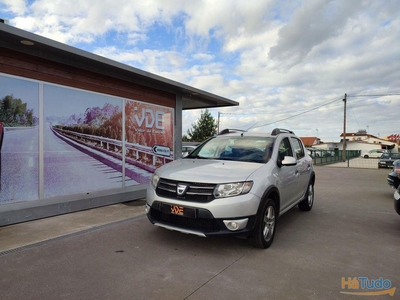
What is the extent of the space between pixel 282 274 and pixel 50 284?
2630 mm

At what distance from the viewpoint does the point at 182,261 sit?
3.68 m

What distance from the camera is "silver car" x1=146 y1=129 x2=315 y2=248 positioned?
370 centimetres

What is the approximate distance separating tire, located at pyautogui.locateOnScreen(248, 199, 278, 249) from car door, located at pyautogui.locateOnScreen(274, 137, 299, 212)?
0.43m

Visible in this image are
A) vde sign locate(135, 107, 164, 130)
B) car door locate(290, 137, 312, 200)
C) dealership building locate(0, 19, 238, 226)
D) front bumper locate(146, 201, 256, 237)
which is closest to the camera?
front bumper locate(146, 201, 256, 237)

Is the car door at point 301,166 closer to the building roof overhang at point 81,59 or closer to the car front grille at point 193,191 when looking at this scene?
the car front grille at point 193,191

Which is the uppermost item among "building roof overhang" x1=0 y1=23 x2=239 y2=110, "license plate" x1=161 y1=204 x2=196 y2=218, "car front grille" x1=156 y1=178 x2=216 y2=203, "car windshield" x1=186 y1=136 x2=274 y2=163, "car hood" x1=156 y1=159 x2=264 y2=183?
"building roof overhang" x1=0 y1=23 x2=239 y2=110

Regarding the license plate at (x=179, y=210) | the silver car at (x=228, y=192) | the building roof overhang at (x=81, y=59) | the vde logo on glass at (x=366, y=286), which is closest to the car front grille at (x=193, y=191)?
the silver car at (x=228, y=192)

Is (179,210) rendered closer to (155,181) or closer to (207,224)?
(207,224)

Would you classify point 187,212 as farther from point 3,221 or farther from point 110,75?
point 110,75

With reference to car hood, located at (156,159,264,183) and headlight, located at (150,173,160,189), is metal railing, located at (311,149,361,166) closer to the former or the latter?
car hood, located at (156,159,264,183)

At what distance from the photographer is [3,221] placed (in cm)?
500

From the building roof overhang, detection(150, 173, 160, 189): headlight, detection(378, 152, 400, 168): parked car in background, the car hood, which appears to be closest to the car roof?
the car hood

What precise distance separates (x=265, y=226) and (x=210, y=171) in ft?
3.79

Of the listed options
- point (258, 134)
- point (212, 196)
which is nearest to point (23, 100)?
point (212, 196)
